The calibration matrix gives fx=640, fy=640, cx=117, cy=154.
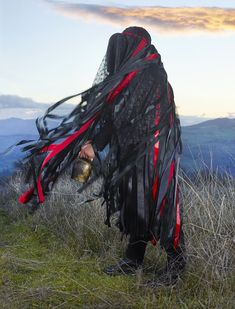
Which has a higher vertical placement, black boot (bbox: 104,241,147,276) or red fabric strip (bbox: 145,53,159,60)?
red fabric strip (bbox: 145,53,159,60)

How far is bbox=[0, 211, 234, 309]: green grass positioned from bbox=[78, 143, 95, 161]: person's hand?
0.80 meters

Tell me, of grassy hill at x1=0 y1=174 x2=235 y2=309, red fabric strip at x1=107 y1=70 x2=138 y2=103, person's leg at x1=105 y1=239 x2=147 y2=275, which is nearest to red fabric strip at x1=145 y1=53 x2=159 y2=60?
red fabric strip at x1=107 y1=70 x2=138 y2=103

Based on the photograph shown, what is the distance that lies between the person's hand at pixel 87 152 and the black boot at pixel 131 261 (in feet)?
2.25

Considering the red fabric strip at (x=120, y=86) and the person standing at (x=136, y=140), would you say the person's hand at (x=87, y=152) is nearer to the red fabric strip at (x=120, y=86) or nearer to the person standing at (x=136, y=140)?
the person standing at (x=136, y=140)

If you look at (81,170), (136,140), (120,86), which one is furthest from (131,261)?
(120,86)

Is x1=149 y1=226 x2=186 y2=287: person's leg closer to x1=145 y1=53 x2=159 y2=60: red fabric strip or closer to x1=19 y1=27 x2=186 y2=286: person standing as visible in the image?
x1=19 y1=27 x2=186 y2=286: person standing

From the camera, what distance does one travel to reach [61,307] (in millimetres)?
3719

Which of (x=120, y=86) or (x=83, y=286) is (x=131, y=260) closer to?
(x=83, y=286)

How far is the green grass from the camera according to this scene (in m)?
3.67

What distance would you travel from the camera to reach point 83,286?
399 cm

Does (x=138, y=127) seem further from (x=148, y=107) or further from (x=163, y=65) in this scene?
(x=163, y=65)

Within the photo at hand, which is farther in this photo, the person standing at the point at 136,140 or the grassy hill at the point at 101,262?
the person standing at the point at 136,140

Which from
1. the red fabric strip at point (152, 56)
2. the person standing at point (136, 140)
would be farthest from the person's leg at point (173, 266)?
the red fabric strip at point (152, 56)

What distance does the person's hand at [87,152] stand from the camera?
4.14 metres
